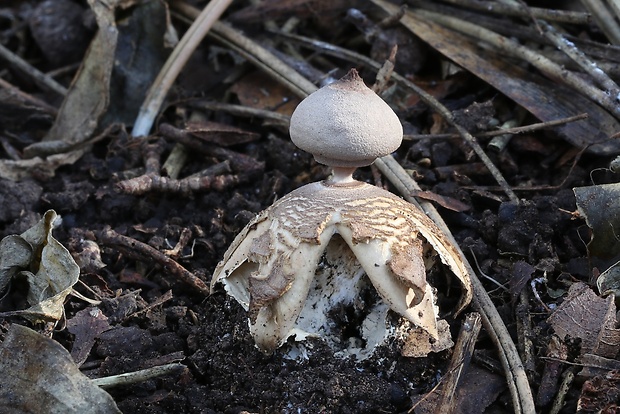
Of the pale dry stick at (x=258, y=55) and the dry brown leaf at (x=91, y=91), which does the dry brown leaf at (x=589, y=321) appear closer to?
the pale dry stick at (x=258, y=55)

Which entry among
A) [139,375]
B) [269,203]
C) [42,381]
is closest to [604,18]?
[269,203]

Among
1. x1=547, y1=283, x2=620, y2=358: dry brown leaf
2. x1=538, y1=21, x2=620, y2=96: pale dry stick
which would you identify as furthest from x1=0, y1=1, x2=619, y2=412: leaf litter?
x1=538, y1=21, x2=620, y2=96: pale dry stick

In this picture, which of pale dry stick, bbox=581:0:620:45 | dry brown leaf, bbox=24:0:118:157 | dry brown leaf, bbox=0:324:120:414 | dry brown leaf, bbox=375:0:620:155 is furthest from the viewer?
dry brown leaf, bbox=24:0:118:157

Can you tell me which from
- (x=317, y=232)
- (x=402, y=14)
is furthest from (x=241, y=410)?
(x=402, y=14)

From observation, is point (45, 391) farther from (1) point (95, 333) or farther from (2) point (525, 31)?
(2) point (525, 31)

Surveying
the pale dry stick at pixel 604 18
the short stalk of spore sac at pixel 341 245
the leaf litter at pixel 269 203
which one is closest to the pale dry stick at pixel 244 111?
the leaf litter at pixel 269 203

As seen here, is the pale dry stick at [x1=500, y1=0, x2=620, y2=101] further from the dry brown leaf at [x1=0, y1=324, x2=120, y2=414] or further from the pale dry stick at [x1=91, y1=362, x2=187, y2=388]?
the dry brown leaf at [x1=0, y1=324, x2=120, y2=414]
